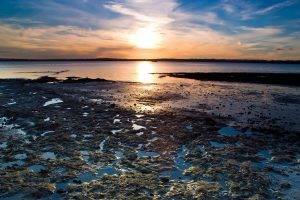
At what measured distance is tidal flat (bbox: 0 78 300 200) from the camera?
1204 cm

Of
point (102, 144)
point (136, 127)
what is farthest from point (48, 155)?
point (136, 127)

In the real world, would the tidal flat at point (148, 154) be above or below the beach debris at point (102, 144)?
above

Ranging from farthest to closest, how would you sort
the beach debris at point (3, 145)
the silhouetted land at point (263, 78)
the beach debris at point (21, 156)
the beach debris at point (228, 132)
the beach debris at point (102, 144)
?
the silhouetted land at point (263, 78)
the beach debris at point (228, 132)
the beach debris at point (3, 145)
the beach debris at point (102, 144)
the beach debris at point (21, 156)

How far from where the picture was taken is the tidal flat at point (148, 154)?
12.0m

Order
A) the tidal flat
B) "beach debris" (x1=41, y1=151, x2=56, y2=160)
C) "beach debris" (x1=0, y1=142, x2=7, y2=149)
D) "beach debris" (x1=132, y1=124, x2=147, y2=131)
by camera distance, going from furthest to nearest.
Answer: "beach debris" (x1=132, y1=124, x2=147, y2=131) → "beach debris" (x1=0, y1=142, x2=7, y2=149) → "beach debris" (x1=41, y1=151, x2=56, y2=160) → the tidal flat

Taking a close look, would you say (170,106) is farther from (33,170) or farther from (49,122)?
(33,170)

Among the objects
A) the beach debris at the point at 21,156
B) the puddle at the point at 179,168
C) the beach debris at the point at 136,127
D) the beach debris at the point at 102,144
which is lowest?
the beach debris at the point at 21,156

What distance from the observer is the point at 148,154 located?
1681 centimetres

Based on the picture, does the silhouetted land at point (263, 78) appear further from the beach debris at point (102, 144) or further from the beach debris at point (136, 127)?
the beach debris at point (102, 144)

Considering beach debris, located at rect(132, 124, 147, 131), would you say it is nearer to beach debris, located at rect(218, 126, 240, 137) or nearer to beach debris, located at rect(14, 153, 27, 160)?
beach debris, located at rect(218, 126, 240, 137)

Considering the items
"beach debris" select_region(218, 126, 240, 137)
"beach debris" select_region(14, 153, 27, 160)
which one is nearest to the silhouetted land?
"beach debris" select_region(218, 126, 240, 137)

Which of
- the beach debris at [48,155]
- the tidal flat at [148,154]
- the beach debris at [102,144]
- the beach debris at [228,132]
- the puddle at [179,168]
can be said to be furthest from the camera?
the beach debris at [228,132]

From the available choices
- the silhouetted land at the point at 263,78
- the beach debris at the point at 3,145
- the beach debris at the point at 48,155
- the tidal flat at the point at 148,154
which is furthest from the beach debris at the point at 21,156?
the silhouetted land at the point at 263,78

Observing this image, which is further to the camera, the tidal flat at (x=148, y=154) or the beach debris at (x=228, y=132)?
the beach debris at (x=228, y=132)
